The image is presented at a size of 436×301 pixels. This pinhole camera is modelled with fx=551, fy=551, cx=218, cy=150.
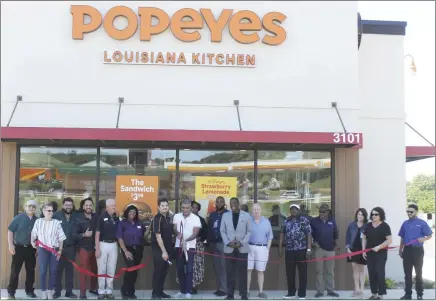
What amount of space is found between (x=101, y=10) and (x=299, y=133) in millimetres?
5223

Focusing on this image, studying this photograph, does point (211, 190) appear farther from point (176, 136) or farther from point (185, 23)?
point (185, 23)

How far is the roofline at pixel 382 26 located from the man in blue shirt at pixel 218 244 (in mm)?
6573

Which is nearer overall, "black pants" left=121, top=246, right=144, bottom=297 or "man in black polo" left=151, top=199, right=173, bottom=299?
"man in black polo" left=151, top=199, right=173, bottom=299

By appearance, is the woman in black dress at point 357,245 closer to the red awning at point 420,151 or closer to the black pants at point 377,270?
the black pants at point 377,270

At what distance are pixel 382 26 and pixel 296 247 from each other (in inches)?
274

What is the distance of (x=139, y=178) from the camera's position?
1215cm

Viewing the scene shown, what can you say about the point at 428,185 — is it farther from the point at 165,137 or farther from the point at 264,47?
the point at 165,137

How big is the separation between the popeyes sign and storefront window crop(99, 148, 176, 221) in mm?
2612

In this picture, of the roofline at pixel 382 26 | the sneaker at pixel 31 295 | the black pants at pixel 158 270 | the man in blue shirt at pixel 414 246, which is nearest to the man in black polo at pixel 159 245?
the black pants at pixel 158 270

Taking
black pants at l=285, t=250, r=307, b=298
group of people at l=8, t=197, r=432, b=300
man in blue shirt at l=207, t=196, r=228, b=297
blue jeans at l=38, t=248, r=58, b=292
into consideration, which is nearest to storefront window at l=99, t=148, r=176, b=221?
group of people at l=8, t=197, r=432, b=300

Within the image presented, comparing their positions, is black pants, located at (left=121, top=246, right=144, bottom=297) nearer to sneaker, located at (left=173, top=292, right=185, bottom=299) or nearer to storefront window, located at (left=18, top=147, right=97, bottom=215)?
sneaker, located at (left=173, top=292, right=185, bottom=299)

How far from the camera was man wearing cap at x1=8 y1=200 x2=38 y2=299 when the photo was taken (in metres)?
10.6

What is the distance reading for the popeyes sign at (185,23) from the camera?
12289 mm

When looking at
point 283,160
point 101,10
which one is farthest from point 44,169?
point 283,160
